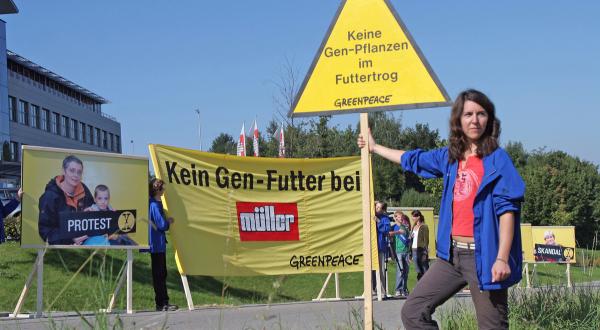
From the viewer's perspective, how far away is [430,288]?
482 centimetres

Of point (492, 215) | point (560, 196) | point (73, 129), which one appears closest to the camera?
point (492, 215)

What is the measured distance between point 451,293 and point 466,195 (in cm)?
58

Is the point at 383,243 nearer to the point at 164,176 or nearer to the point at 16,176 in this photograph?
the point at 164,176

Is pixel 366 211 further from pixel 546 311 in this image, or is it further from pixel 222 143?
pixel 222 143

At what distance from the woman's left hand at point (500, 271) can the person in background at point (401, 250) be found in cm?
1266

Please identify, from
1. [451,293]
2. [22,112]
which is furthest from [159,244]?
[22,112]

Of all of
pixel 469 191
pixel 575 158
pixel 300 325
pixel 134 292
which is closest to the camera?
pixel 469 191

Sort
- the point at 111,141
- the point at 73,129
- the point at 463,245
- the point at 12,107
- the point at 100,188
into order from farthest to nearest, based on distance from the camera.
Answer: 1. the point at 111,141
2. the point at 73,129
3. the point at 12,107
4. the point at 100,188
5. the point at 463,245

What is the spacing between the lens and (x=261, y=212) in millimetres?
12727

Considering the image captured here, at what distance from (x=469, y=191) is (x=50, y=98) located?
82619 millimetres

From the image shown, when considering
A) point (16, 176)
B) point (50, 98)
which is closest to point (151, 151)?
point (16, 176)

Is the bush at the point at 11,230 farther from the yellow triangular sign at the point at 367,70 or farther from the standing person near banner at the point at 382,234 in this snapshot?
the yellow triangular sign at the point at 367,70

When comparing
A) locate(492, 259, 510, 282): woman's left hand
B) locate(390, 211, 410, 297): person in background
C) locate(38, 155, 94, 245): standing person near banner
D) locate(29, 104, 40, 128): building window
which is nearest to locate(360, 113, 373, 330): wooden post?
locate(492, 259, 510, 282): woman's left hand

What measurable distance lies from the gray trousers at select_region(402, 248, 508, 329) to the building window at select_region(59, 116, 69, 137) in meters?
85.3
